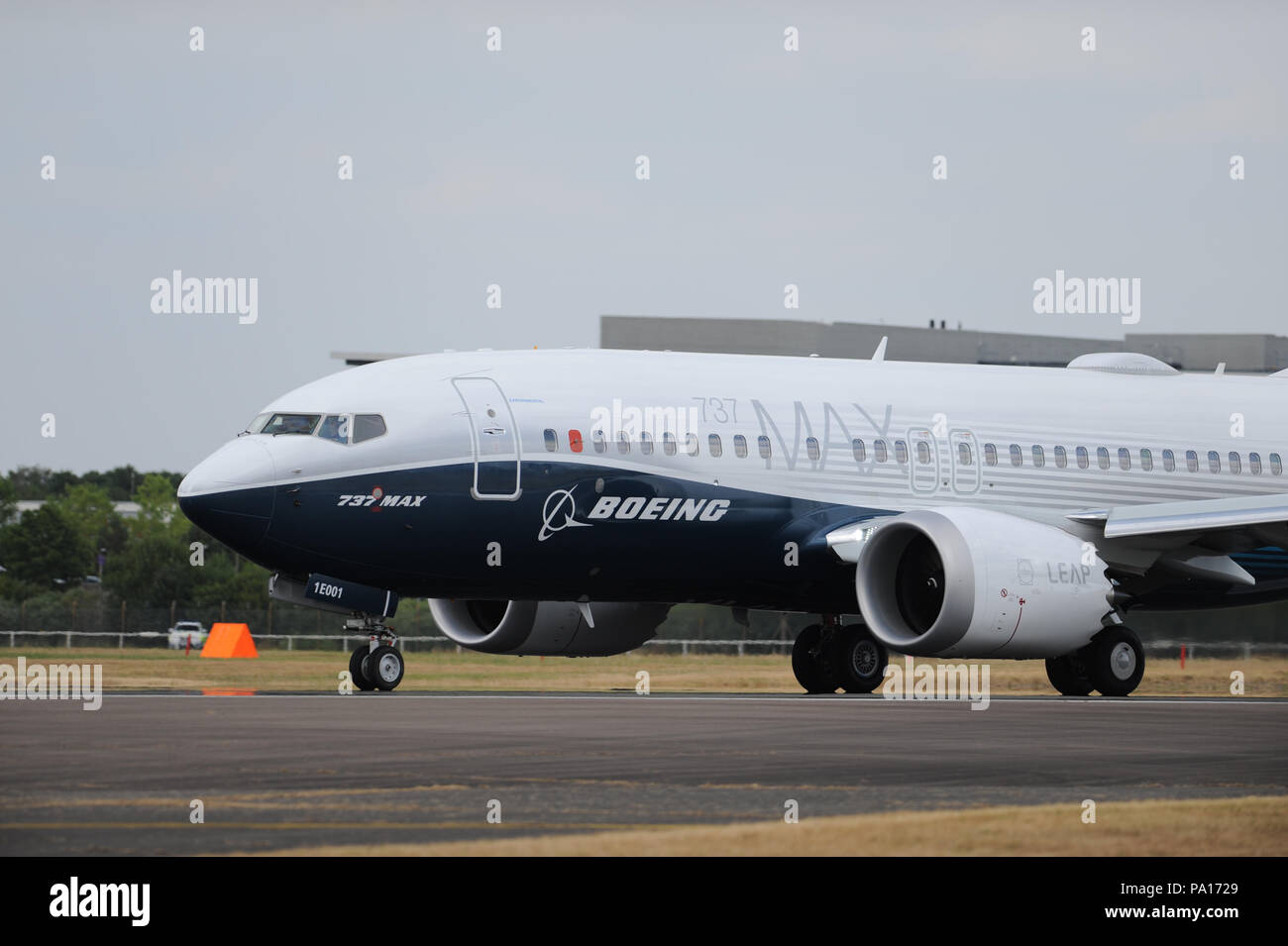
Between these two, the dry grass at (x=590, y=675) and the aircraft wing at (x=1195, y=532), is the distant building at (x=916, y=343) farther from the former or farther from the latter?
the aircraft wing at (x=1195, y=532)

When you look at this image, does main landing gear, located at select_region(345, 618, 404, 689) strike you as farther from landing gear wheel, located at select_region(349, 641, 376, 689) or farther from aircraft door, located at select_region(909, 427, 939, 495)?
aircraft door, located at select_region(909, 427, 939, 495)

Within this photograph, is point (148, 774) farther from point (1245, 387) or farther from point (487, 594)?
point (1245, 387)

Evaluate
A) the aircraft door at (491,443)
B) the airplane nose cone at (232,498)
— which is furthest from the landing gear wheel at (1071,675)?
the airplane nose cone at (232,498)

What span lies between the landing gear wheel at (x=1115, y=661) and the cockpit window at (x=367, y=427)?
9524 millimetres

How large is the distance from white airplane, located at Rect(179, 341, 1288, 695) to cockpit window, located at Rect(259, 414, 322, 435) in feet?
0.11

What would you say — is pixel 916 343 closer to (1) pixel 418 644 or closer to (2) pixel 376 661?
(1) pixel 418 644

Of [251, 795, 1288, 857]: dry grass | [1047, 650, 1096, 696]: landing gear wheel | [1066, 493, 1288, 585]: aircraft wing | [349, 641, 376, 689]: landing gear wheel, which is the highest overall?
[1066, 493, 1288, 585]: aircraft wing

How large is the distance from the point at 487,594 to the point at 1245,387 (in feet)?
43.0

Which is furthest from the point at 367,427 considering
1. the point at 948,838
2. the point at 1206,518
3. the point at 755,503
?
the point at 948,838

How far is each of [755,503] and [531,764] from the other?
11.1 metres

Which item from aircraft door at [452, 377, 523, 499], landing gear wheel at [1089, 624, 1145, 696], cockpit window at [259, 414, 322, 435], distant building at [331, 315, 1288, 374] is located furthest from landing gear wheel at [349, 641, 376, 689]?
distant building at [331, 315, 1288, 374]

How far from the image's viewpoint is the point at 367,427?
22172mm

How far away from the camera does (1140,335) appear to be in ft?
203

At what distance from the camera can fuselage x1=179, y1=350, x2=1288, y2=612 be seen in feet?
71.8
